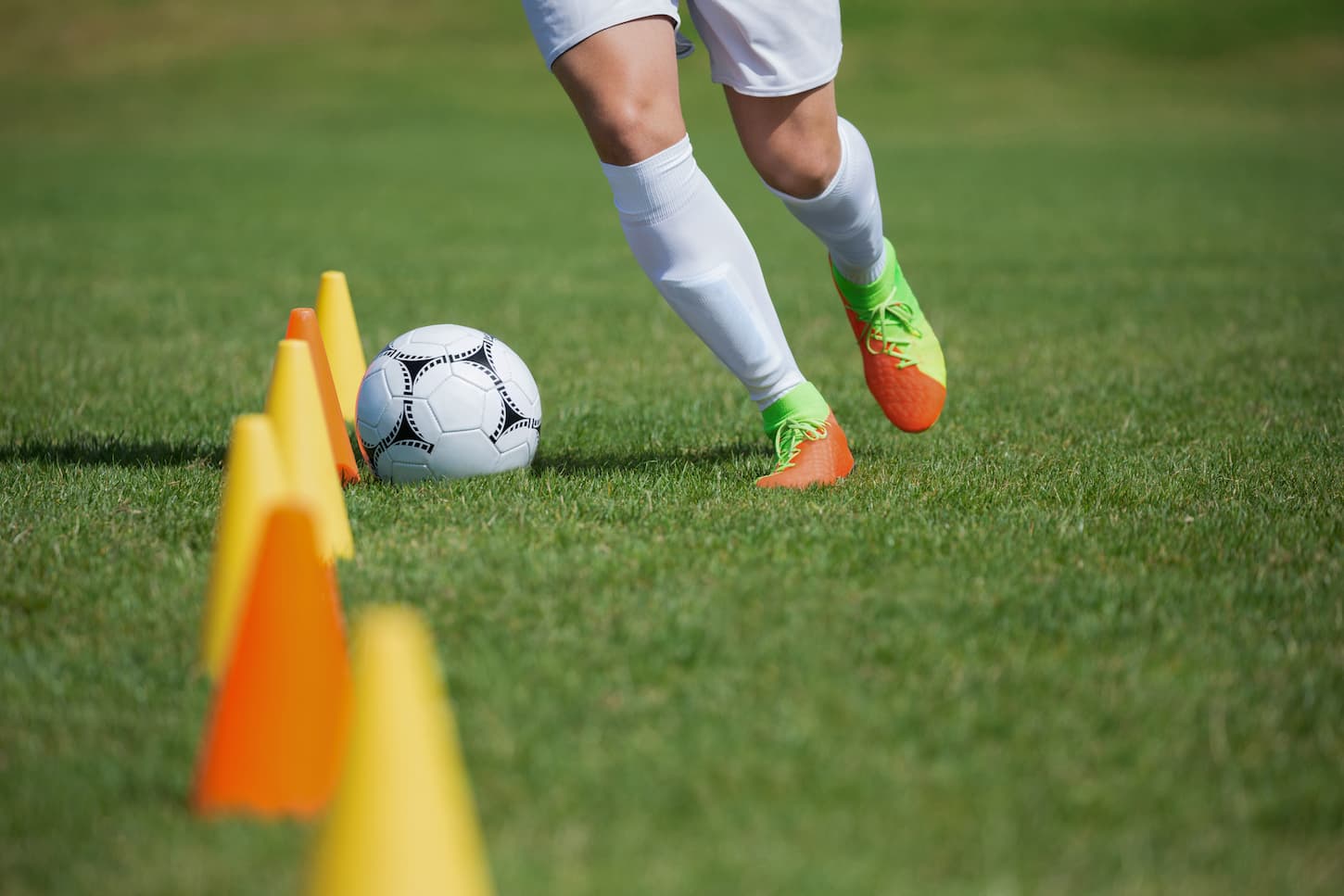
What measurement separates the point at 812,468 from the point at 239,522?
1.73m

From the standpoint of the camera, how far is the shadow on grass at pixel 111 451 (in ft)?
13.3

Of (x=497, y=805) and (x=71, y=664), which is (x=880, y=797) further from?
(x=71, y=664)

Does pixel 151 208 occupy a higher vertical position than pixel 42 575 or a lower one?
lower

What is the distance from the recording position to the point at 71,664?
Answer: 2.40m

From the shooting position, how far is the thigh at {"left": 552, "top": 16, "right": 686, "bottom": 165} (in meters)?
3.26

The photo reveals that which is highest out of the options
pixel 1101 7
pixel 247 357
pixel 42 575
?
pixel 42 575

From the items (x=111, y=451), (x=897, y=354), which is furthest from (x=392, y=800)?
(x=111, y=451)

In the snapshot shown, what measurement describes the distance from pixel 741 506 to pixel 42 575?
161 cm

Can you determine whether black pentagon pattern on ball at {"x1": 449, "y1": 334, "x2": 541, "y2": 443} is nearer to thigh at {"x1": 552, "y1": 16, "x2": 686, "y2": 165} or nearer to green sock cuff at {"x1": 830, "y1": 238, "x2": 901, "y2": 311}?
thigh at {"x1": 552, "y1": 16, "x2": 686, "y2": 165}

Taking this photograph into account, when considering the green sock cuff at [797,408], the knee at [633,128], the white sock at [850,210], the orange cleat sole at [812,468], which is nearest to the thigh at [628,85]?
the knee at [633,128]

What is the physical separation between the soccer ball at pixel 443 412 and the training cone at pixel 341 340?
74cm

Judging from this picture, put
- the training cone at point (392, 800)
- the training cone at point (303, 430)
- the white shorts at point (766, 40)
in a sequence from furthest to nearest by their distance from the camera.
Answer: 1. the white shorts at point (766, 40)
2. the training cone at point (303, 430)
3. the training cone at point (392, 800)

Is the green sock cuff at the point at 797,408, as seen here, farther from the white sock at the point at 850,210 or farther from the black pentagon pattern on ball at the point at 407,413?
the black pentagon pattern on ball at the point at 407,413

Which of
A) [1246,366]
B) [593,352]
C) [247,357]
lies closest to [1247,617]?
[1246,366]
